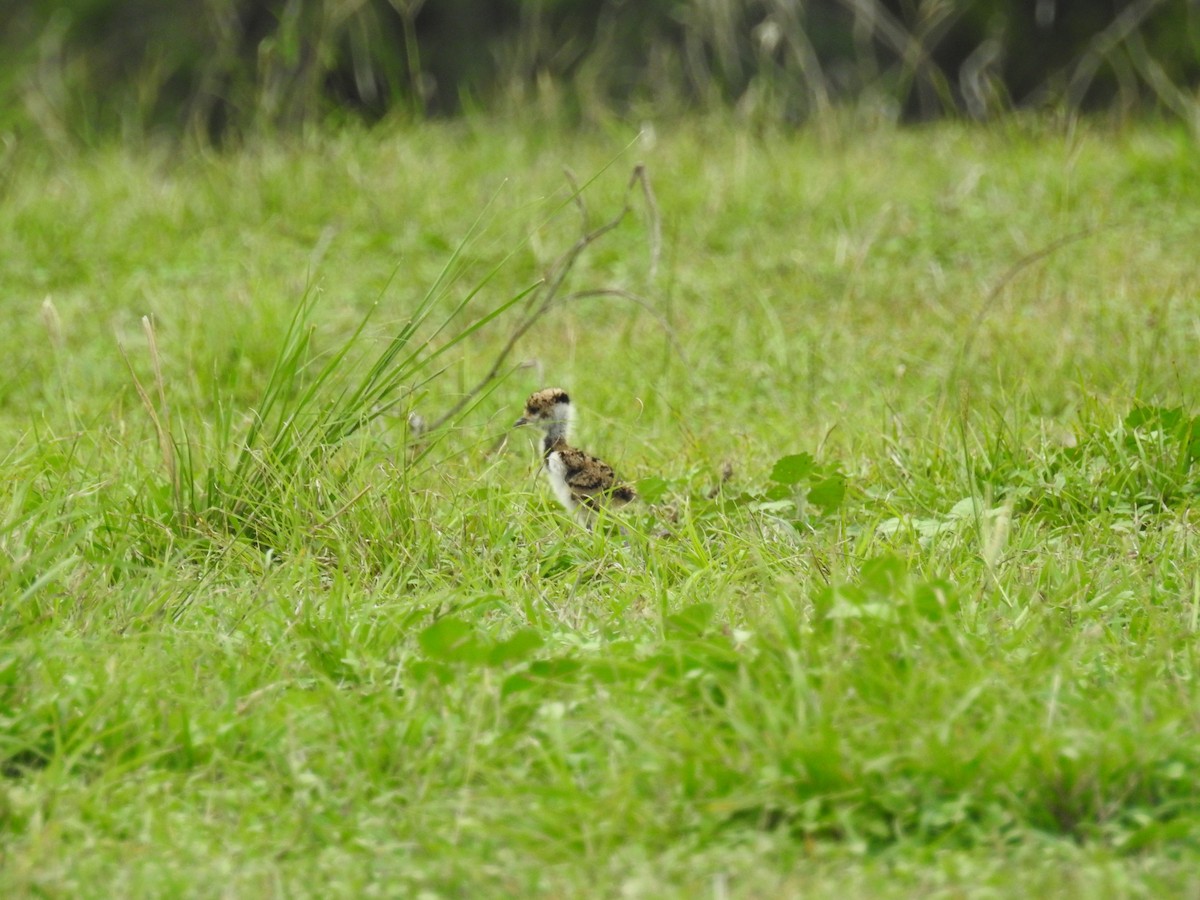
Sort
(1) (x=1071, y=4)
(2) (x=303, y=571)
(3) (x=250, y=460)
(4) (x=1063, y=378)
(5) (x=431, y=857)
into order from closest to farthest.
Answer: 1. (5) (x=431, y=857)
2. (2) (x=303, y=571)
3. (3) (x=250, y=460)
4. (4) (x=1063, y=378)
5. (1) (x=1071, y=4)

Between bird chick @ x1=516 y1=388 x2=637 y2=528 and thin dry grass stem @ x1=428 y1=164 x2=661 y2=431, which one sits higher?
thin dry grass stem @ x1=428 y1=164 x2=661 y2=431

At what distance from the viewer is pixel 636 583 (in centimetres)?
421

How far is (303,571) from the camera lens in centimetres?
415

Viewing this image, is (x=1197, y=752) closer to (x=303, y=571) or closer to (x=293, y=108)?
(x=303, y=571)

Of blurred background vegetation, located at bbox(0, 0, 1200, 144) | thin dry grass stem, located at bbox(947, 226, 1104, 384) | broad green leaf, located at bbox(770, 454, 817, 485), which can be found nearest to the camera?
broad green leaf, located at bbox(770, 454, 817, 485)

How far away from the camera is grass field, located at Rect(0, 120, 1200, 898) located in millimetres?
2984

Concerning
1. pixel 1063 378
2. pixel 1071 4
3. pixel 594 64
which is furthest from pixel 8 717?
pixel 1071 4

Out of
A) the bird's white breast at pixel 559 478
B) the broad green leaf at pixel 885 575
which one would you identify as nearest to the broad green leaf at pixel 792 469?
the bird's white breast at pixel 559 478

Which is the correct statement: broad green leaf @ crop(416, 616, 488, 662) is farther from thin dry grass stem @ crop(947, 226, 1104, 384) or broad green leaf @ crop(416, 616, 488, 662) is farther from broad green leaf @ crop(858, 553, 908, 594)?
thin dry grass stem @ crop(947, 226, 1104, 384)

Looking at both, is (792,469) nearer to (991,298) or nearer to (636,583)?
(636,583)

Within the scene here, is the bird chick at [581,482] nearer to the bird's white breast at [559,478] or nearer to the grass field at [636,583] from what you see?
the bird's white breast at [559,478]

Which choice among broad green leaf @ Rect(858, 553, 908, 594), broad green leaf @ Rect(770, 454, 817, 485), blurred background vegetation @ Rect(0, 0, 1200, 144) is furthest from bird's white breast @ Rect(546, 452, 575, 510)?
blurred background vegetation @ Rect(0, 0, 1200, 144)

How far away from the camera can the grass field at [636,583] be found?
2.98 metres

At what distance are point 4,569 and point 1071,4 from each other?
15603mm
